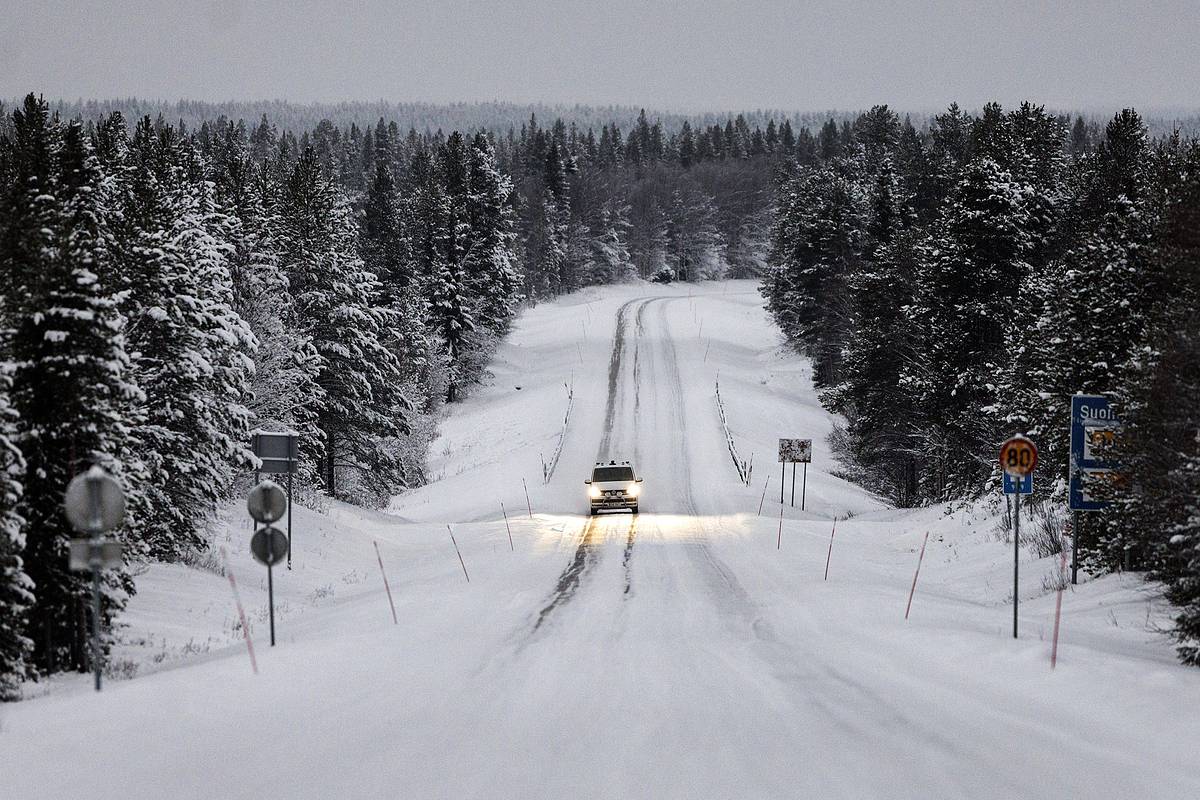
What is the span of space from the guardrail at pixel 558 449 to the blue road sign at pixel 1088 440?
32.4 meters

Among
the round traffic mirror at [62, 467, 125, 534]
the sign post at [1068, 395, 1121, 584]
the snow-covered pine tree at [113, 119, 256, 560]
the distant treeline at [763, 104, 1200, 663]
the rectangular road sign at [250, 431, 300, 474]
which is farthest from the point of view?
the rectangular road sign at [250, 431, 300, 474]

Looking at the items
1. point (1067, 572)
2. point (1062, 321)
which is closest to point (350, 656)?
point (1067, 572)

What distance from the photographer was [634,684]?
1299 centimetres

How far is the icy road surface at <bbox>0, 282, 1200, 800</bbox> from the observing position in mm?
9383

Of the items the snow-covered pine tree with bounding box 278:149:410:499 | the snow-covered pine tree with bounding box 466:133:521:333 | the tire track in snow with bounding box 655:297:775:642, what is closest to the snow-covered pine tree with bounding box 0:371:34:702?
the tire track in snow with bounding box 655:297:775:642

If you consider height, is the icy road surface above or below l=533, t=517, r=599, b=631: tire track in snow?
above

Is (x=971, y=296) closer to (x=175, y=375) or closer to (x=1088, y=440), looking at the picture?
(x=1088, y=440)

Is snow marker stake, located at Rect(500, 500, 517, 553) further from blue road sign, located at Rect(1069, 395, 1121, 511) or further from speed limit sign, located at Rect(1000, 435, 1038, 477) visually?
speed limit sign, located at Rect(1000, 435, 1038, 477)

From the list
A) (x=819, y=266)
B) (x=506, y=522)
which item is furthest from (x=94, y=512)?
(x=819, y=266)

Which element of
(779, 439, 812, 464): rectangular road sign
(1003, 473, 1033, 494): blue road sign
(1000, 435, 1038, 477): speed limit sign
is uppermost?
(1000, 435, 1038, 477): speed limit sign

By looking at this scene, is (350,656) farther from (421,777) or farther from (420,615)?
(421,777)

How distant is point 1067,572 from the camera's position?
2088 centimetres

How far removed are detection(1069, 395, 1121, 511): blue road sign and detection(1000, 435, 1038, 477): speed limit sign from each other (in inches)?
125

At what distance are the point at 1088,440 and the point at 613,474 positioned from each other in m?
23.0
